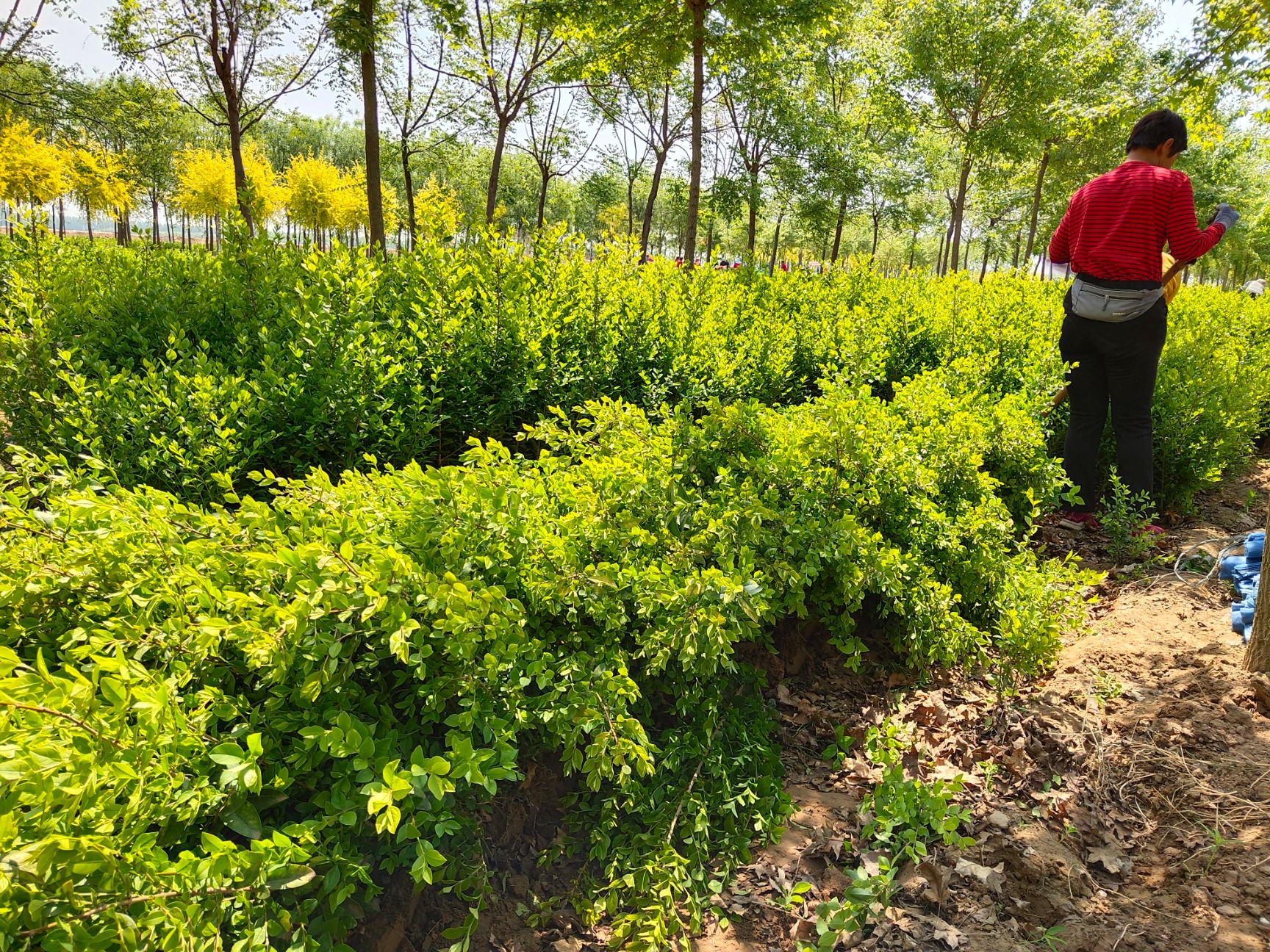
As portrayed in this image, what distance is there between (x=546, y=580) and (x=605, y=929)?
0.92 meters

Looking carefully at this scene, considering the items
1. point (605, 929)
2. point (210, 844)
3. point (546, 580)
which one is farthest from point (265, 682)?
point (605, 929)

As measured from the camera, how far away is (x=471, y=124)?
18.1 m

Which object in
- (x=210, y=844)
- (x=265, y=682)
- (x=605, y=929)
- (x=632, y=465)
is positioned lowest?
(x=605, y=929)

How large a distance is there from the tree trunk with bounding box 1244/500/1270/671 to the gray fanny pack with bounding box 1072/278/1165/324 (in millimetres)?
1892

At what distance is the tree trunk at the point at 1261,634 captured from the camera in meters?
2.58

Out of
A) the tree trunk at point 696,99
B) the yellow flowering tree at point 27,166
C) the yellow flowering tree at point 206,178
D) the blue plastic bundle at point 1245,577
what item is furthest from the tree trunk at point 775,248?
the yellow flowering tree at point 206,178

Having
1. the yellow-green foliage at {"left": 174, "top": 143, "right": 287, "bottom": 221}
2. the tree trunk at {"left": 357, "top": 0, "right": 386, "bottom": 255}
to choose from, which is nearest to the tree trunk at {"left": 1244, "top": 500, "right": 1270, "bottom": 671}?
the tree trunk at {"left": 357, "top": 0, "right": 386, "bottom": 255}

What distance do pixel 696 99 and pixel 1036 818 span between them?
916 cm

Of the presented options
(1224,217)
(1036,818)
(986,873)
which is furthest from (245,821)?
(1224,217)

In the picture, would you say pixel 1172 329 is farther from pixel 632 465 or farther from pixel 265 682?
pixel 265 682

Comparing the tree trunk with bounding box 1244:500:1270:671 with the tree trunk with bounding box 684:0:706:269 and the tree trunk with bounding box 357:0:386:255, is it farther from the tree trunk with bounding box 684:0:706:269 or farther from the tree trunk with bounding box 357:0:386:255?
the tree trunk with bounding box 684:0:706:269

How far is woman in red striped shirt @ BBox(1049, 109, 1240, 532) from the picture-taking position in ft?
12.9

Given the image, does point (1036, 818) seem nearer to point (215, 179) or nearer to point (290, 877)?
point (290, 877)

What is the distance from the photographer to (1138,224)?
398 cm
